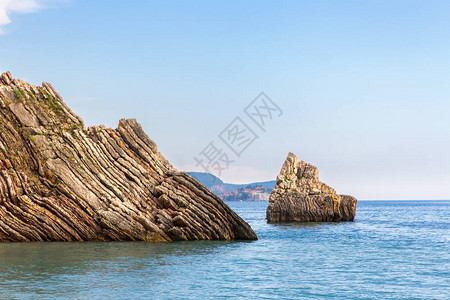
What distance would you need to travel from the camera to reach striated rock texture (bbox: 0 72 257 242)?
47188 millimetres

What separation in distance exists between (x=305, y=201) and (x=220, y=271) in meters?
59.7

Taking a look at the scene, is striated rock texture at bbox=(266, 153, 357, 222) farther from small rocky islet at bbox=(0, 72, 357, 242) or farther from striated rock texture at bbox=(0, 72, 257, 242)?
striated rock texture at bbox=(0, 72, 257, 242)

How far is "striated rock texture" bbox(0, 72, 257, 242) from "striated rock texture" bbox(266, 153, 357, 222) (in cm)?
4011

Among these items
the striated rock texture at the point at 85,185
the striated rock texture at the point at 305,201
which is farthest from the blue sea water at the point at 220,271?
the striated rock texture at the point at 305,201

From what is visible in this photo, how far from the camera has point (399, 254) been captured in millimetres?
47750

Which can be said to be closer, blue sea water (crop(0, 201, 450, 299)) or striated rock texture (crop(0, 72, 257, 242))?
blue sea water (crop(0, 201, 450, 299))

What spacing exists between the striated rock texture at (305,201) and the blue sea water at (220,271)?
40.0 metres

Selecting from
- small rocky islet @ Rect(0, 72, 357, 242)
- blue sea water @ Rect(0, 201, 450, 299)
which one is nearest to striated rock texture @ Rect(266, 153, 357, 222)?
small rocky islet @ Rect(0, 72, 357, 242)

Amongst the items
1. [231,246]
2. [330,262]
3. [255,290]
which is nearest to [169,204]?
[231,246]

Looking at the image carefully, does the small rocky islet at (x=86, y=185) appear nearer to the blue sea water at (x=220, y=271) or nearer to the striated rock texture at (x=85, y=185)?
the striated rock texture at (x=85, y=185)

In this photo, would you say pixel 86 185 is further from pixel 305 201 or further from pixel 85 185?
pixel 305 201

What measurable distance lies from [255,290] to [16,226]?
27.1 meters

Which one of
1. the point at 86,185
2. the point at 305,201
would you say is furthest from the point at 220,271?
the point at 305,201

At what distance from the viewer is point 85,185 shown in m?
48.9
